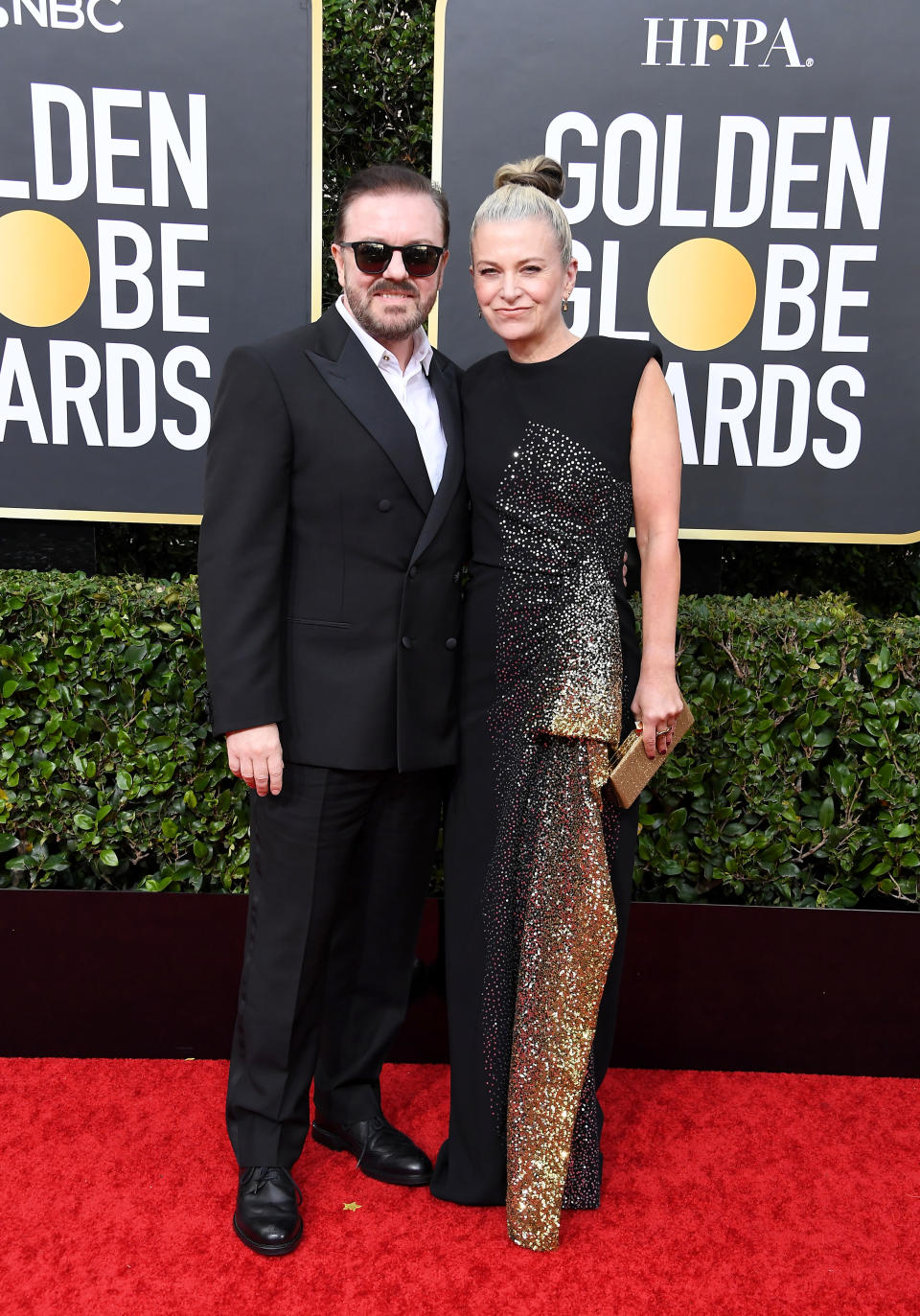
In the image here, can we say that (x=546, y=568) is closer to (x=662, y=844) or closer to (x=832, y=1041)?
(x=662, y=844)

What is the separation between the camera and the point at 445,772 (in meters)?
2.31

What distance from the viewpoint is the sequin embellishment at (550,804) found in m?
2.05

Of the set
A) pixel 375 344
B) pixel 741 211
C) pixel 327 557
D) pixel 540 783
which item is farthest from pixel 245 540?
pixel 741 211

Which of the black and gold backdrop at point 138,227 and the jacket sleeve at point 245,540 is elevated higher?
the black and gold backdrop at point 138,227

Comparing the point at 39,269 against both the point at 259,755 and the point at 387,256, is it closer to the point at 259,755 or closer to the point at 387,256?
the point at 387,256

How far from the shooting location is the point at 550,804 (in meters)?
2.12

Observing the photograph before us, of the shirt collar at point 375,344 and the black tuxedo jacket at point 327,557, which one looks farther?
the shirt collar at point 375,344

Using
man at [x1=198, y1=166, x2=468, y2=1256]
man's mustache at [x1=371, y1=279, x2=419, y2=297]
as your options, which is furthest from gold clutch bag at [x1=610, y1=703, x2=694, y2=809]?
man's mustache at [x1=371, y1=279, x2=419, y2=297]

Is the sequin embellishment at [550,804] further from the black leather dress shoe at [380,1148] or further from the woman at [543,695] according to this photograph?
the black leather dress shoe at [380,1148]

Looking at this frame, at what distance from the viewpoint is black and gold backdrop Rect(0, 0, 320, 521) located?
2.90m

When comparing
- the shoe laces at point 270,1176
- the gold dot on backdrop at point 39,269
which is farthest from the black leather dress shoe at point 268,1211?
the gold dot on backdrop at point 39,269

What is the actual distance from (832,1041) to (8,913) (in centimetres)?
240

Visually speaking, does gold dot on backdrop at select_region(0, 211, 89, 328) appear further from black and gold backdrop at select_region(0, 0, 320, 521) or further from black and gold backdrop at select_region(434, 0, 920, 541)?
black and gold backdrop at select_region(434, 0, 920, 541)

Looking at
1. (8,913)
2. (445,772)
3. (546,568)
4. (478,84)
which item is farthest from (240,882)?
(478,84)
